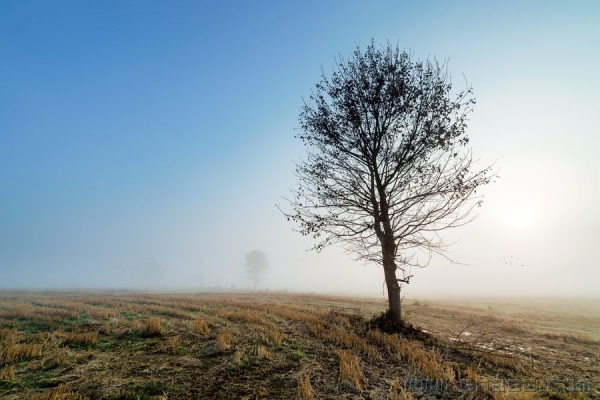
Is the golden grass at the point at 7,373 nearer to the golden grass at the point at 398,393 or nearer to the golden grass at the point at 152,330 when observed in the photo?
the golden grass at the point at 152,330

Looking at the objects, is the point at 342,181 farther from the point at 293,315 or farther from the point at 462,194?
the point at 293,315

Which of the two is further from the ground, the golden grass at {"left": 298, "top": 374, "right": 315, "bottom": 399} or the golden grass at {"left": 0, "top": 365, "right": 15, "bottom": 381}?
the golden grass at {"left": 298, "top": 374, "right": 315, "bottom": 399}

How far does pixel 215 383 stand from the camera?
5434 millimetres

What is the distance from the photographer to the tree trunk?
1072 centimetres

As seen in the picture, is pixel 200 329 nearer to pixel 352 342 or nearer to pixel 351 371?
pixel 352 342

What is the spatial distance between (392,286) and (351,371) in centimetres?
567

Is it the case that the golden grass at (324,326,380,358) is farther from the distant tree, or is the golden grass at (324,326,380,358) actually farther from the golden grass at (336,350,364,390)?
the distant tree

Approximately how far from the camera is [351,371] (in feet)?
19.5

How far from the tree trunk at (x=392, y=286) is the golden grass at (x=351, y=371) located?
4.59 m

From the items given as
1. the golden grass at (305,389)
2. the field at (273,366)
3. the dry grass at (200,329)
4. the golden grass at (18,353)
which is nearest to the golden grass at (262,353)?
the field at (273,366)

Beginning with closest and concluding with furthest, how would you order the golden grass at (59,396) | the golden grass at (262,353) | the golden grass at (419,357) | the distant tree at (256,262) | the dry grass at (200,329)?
the golden grass at (59,396)
the golden grass at (419,357)
the golden grass at (262,353)
the dry grass at (200,329)
the distant tree at (256,262)

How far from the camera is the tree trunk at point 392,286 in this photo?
1072 centimetres

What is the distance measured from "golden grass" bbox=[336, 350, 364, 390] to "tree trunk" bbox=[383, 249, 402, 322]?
15.1 ft

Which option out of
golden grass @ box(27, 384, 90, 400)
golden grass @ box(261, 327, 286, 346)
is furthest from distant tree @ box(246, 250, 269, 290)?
golden grass @ box(27, 384, 90, 400)
